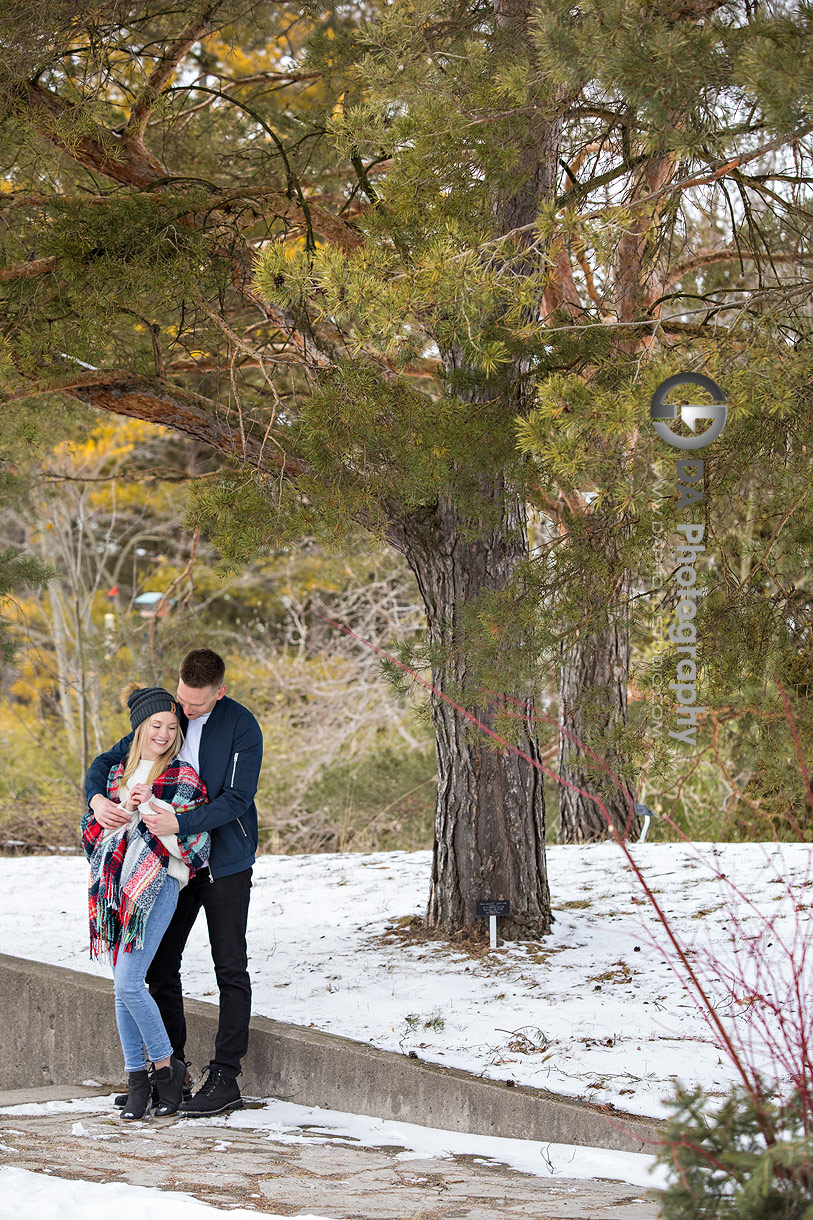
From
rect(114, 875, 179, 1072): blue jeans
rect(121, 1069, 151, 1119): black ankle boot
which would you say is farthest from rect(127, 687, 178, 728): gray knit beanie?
rect(121, 1069, 151, 1119): black ankle boot

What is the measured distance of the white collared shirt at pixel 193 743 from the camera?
429 centimetres

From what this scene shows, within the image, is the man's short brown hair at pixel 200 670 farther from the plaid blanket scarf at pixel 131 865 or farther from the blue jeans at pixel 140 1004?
the blue jeans at pixel 140 1004

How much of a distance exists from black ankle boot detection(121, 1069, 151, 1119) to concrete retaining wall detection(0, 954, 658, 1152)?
641 millimetres

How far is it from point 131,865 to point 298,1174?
1251 mm

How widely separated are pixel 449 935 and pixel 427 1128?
6.33 feet

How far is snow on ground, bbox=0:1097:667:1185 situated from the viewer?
350cm

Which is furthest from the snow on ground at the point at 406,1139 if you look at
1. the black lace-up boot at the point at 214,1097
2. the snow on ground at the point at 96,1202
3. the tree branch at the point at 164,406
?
the tree branch at the point at 164,406

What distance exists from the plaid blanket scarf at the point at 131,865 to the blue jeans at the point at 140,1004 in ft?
0.13

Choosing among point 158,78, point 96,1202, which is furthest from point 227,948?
point 158,78

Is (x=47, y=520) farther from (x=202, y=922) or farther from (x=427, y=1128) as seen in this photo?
(x=427, y=1128)

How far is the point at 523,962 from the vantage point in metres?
5.54

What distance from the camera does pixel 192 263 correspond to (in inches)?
191

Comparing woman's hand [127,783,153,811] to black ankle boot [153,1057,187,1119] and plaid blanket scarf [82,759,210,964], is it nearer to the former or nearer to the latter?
A: plaid blanket scarf [82,759,210,964]

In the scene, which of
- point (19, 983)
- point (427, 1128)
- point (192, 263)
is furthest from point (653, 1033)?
point (192, 263)
